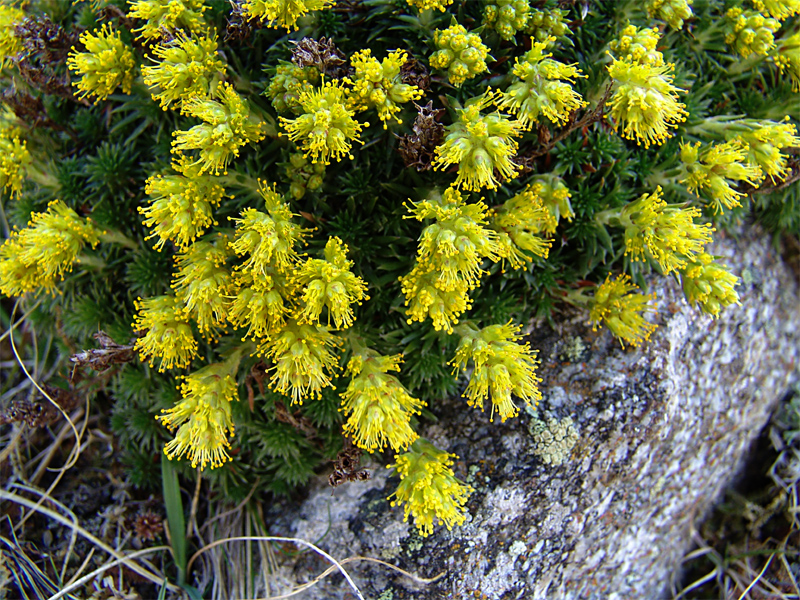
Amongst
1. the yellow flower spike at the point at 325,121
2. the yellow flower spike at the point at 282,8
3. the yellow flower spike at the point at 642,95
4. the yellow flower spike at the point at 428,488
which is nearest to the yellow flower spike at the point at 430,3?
the yellow flower spike at the point at 282,8

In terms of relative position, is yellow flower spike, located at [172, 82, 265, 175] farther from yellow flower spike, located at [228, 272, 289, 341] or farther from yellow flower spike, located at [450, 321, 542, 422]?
yellow flower spike, located at [450, 321, 542, 422]

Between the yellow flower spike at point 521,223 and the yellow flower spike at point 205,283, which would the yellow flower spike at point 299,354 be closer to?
the yellow flower spike at point 205,283

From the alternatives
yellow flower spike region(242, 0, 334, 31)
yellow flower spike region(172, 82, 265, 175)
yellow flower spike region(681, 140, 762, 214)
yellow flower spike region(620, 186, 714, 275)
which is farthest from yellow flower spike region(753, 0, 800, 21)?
yellow flower spike region(172, 82, 265, 175)

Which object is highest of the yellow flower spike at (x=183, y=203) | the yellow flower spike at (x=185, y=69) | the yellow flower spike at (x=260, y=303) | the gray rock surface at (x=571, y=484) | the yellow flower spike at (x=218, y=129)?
the yellow flower spike at (x=185, y=69)

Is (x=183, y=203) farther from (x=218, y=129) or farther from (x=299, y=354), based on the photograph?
(x=299, y=354)

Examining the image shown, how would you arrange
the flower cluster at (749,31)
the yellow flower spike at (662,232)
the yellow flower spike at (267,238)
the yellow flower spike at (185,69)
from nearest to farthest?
the yellow flower spike at (267,238), the yellow flower spike at (185,69), the yellow flower spike at (662,232), the flower cluster at (749,31)

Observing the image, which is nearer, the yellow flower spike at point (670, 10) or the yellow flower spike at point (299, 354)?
the yellow flower spike at point (299, 354)

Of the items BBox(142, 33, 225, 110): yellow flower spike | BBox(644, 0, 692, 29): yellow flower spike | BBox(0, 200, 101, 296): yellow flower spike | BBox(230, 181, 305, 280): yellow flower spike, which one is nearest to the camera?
BBox(230, 181, 305, 280): yellow flower spike
